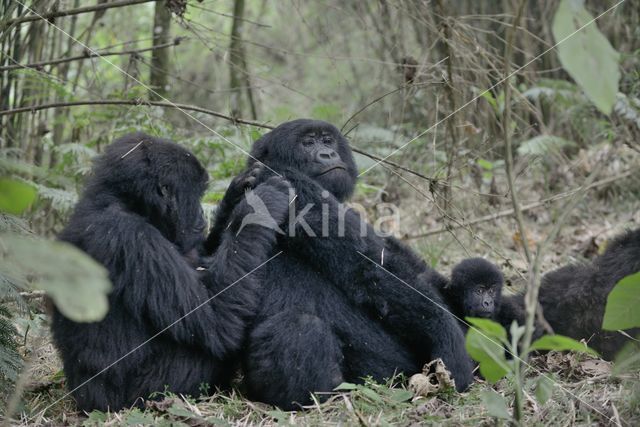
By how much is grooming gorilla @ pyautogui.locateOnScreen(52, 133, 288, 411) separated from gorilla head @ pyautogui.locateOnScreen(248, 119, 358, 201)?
538mm

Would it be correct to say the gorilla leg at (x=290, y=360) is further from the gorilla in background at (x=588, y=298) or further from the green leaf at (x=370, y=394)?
the gorilla in background at (x=588, y=298)

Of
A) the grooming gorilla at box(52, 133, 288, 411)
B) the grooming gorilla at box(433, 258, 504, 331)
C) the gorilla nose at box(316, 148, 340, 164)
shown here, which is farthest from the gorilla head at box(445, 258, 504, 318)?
the grooming gorilla at box(52, 133, 288, 411)

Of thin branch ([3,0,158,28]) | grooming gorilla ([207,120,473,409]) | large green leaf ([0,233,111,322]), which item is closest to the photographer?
large green leaf ([0,233,111,322])

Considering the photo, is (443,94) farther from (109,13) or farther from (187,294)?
Answer: (109,13)

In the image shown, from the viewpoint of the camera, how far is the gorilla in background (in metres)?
4.77

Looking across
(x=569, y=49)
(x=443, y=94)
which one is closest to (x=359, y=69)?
(x=443, y=94)

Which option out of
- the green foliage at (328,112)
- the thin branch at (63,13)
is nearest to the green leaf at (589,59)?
the thin branch at (63,13)

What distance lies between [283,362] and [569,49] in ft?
7.80

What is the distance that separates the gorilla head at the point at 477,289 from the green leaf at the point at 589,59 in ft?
9.67

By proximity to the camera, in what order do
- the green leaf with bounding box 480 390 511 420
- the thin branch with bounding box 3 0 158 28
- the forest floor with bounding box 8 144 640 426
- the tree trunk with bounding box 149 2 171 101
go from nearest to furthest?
1. the green leaf with bounding box 480 390 511 420
2. the forest floor with bounding box 8 144 640 426
3. the thin branch with bounding box 3 0 158 28
4. the tree trunk with bounding box 149 2 171 101

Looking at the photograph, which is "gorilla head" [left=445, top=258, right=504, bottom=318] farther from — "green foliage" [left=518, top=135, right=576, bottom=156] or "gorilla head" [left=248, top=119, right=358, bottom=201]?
"green foliage" [left=518, top=135, right=576, bottom=156]

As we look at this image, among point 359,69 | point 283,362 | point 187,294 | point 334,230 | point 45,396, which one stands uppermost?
point 359,69

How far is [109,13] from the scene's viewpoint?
11.5 meters

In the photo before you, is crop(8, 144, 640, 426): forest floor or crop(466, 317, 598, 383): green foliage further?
crop(8, 144, 640, 426): forest floor
